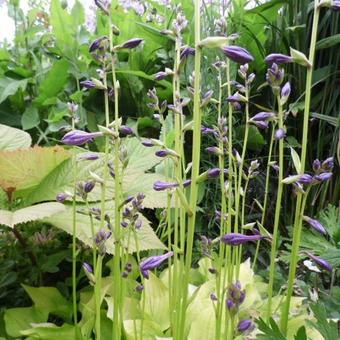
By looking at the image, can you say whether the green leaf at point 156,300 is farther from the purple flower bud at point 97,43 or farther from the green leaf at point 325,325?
the purple flower bud at point 97,43

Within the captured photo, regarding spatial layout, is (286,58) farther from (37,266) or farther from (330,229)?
(37,266)

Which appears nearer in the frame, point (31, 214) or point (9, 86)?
point (31, 214)

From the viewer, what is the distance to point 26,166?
1.13 metres

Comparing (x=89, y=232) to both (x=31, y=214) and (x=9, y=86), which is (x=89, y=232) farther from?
(x=9, y=86)

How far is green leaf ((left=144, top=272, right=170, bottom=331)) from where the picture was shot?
3.40 feet

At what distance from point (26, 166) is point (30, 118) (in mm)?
651

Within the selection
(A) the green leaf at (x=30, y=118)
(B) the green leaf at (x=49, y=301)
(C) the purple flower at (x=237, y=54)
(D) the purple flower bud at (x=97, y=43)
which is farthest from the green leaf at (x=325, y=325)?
(A) the green leaf at (x=30, y=118)

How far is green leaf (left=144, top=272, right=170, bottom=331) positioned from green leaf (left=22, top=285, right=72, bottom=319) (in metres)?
0.20

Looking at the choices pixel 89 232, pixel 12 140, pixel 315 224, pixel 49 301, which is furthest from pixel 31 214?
pixel 315 224

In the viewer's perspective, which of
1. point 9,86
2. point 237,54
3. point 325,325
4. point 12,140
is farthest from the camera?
point 9,86

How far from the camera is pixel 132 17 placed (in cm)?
194

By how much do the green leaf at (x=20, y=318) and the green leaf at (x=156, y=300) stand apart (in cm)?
24

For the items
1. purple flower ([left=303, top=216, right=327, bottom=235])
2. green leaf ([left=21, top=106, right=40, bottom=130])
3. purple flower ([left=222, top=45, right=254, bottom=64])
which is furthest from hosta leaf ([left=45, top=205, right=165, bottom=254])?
green leaf ([left=21, top=106, right=40, bottom=130])

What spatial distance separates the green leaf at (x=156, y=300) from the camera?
1.04m
